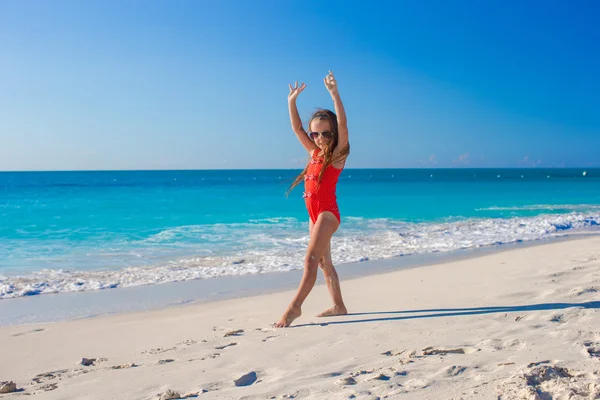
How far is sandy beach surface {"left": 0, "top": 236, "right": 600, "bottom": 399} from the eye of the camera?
2.81 metres

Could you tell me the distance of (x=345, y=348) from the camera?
3.68 meters

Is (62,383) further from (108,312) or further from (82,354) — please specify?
(108,312)

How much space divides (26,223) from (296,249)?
11.6m

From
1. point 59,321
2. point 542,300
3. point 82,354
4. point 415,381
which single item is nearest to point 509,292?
point 542,300

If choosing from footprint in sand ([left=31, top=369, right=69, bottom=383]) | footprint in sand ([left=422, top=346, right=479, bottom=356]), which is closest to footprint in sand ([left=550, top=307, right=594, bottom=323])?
footprint in sand ([left=422, top=346, right=479, bottom=356])

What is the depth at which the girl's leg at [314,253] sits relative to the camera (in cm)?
445

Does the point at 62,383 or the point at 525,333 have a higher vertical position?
the point at 525,333

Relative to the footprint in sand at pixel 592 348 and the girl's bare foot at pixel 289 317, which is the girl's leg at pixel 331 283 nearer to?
the girl's bare foot at pixel 289 317

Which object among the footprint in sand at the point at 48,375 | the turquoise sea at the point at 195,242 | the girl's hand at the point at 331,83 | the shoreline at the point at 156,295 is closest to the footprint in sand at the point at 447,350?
the girl's hand at the point at 331,83

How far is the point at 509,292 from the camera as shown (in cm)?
552

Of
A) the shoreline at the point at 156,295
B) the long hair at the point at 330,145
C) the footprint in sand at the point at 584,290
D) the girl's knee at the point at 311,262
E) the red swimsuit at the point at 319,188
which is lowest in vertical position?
the shoreline at the point at 156,295

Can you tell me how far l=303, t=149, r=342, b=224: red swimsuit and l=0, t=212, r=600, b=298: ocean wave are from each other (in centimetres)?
382

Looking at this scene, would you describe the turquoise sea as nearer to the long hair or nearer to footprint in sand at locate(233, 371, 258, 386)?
the long hair

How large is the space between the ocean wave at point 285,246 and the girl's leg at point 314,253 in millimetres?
3575
